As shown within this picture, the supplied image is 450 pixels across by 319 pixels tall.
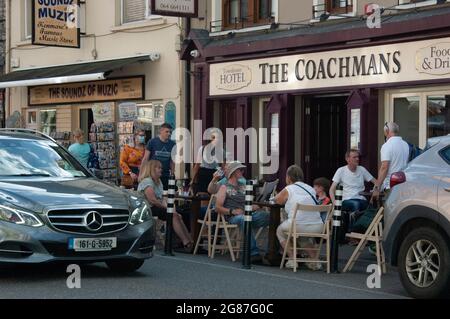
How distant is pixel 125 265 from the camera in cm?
1105

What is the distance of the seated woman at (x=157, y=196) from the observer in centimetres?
1370

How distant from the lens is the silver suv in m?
9.23

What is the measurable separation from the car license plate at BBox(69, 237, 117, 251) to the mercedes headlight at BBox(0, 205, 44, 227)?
0.41 meters

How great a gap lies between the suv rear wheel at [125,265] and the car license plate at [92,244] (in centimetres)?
65

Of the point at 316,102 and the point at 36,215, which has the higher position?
the point at 316,102

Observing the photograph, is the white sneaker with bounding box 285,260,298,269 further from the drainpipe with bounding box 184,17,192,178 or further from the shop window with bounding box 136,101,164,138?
the shop window with bounding box 136,101,164,138

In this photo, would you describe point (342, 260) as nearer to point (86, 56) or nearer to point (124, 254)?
point (124, 254)

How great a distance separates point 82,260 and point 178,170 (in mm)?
11272

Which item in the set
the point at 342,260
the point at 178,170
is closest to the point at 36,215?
the point at 342,260

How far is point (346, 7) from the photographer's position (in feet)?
57.3

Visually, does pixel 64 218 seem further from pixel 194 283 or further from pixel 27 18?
pixel 27 18

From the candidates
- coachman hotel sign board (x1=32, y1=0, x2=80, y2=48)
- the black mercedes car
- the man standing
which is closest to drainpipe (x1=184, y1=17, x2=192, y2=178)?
coachman hotel sign board (x1=32, y1=0, x2=80, y2=48)

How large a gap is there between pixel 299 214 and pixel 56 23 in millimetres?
12005

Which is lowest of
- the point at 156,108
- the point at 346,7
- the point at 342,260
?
the point at 342,260
